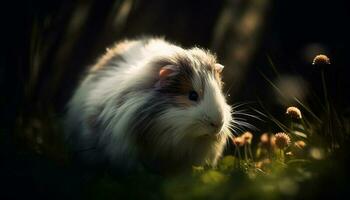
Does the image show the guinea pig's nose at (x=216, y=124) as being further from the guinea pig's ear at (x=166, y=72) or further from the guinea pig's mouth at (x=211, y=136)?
the guinea pig's ear at (x=166, y=72)

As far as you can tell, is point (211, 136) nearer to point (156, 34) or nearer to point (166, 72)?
point (166, 72)

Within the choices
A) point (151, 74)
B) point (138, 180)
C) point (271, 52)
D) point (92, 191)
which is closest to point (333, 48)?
point (271, 52)

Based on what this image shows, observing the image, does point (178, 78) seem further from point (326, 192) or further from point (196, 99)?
point (326, 192)

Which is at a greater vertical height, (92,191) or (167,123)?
(167,123)

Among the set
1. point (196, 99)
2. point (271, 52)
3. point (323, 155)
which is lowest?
point (323, 155)

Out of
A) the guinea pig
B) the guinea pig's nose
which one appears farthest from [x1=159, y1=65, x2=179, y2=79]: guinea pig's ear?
the guinea pig's nose

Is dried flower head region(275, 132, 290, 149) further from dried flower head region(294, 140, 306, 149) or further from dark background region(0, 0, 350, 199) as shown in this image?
dark background region(0, 0, 350, 199)
